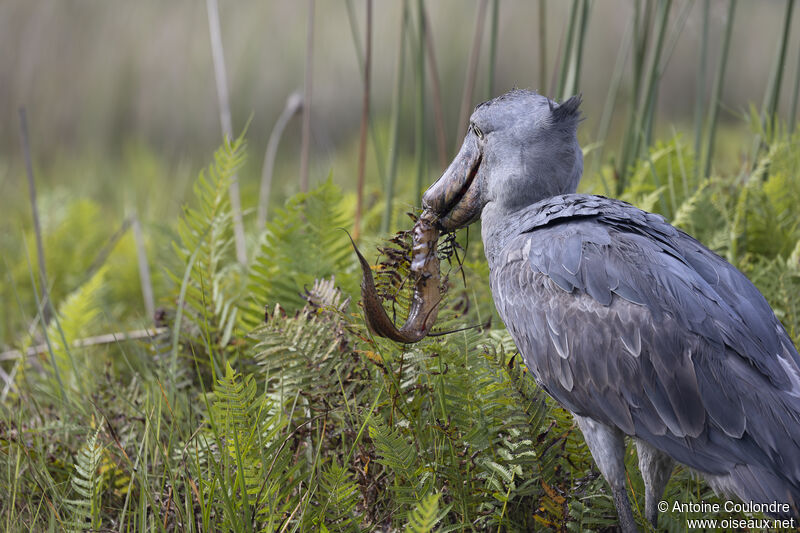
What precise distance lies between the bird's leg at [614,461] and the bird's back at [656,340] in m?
0.04

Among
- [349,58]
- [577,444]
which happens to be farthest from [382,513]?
[349,58]

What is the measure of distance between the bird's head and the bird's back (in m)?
0.14

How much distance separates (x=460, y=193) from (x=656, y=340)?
685 mm

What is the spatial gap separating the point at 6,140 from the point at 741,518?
547 centimetres

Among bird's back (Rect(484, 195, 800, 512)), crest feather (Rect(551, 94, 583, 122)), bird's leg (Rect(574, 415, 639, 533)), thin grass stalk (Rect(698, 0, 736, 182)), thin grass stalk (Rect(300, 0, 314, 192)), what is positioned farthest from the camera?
thin grass stalk (Rect(300, 0, 314, 192))

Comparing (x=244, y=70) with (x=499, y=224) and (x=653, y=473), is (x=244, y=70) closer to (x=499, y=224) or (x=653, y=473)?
(x=499, y=224)

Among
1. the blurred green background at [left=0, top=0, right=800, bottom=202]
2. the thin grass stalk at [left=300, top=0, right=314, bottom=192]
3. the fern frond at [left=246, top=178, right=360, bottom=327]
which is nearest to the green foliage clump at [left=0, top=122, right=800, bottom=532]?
the fern frond at [left=246, top=178, right=360, bottom=327]

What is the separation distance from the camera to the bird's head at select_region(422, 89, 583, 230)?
1953 millimetres

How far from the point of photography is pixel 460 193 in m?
2.07

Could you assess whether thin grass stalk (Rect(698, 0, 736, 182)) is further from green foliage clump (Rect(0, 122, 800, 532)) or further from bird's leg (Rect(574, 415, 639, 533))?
bird's leg (Rect(574, 415, 639, 533))

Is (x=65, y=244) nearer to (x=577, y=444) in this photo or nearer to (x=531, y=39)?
(x=577, y=444)

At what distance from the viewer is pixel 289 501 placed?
1.79 metres

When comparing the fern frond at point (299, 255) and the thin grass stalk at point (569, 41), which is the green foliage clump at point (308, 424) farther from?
the thin grass stalk at point (569, 41)

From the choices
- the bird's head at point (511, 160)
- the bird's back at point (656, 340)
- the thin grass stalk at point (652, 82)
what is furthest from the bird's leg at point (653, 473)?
the thin grass stalk at point (652, 82)
